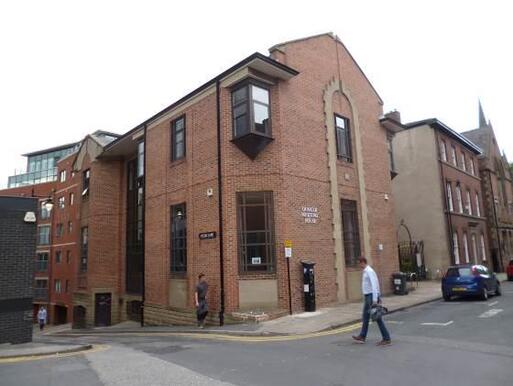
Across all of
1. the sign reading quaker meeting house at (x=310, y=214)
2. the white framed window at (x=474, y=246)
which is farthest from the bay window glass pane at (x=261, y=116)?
the white framed window at (x=474, y=246)

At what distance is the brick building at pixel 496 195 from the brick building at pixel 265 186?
715 inches

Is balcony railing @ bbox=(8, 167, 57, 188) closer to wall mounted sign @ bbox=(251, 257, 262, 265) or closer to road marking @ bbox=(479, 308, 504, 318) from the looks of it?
wall mounted sign @ bbox=(251, 257, 262, 265)

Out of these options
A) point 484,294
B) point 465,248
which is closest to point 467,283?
point 484,294

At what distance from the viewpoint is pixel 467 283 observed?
52.1 ft

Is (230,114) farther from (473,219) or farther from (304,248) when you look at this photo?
(473,219)

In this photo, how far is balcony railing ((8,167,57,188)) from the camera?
60.2 meters

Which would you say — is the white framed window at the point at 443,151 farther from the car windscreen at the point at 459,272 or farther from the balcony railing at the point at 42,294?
the balcony railing at the point at 42,294

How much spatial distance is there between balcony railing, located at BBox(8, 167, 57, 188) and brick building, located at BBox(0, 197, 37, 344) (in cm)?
5229

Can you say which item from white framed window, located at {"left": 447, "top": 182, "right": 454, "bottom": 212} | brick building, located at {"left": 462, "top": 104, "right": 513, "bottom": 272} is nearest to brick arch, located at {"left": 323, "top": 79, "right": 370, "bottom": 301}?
white framed window, located at {"left": 447, "top": 182, "right": 454, "bottom": 212}

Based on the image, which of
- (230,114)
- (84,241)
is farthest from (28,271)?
(84,241)

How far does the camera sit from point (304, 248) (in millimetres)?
14492

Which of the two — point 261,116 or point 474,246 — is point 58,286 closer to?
point 261,116

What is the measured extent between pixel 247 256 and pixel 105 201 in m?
12.8

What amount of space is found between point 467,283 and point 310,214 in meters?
6.51
